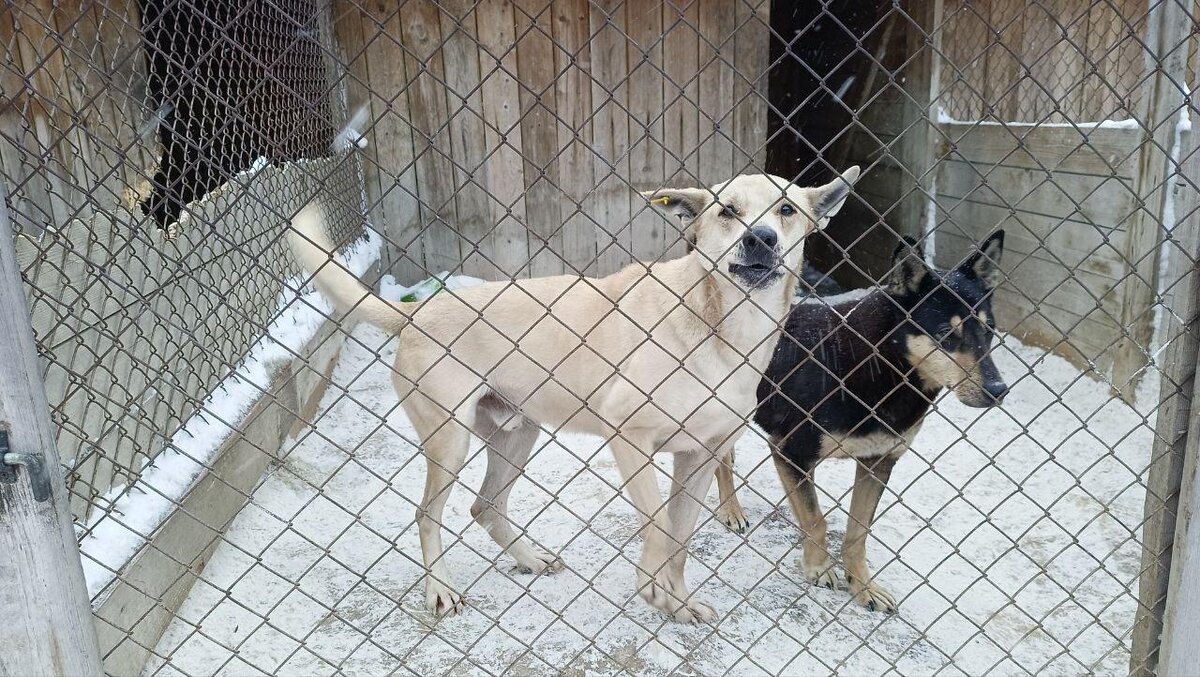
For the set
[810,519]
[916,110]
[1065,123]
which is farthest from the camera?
[916,110]

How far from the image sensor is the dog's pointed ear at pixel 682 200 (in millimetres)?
2393

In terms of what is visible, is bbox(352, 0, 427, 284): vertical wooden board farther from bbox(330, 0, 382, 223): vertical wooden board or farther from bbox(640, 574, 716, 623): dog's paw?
bbox(640, 574, 716, 623): dog's paw

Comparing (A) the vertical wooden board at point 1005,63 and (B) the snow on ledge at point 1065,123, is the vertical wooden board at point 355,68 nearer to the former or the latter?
(B) the snow on ledge at point 1065,123

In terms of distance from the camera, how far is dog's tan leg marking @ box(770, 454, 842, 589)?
3068 millimetres

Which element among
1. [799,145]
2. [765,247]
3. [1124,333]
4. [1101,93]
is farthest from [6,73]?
[799,145]

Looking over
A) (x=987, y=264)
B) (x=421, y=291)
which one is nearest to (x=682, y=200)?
(x=987, y=264)

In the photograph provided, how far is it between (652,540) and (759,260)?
111cm

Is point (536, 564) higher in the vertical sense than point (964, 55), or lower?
lower

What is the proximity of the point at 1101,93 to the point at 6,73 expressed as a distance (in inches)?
229

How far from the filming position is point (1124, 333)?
6.55 ft

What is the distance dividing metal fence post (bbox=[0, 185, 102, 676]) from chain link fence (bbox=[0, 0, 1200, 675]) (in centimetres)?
23

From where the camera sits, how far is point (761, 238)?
91.9 inches

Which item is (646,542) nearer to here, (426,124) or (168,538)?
(168,538)

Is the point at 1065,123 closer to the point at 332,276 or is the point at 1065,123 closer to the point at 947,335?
the point at 947,335
